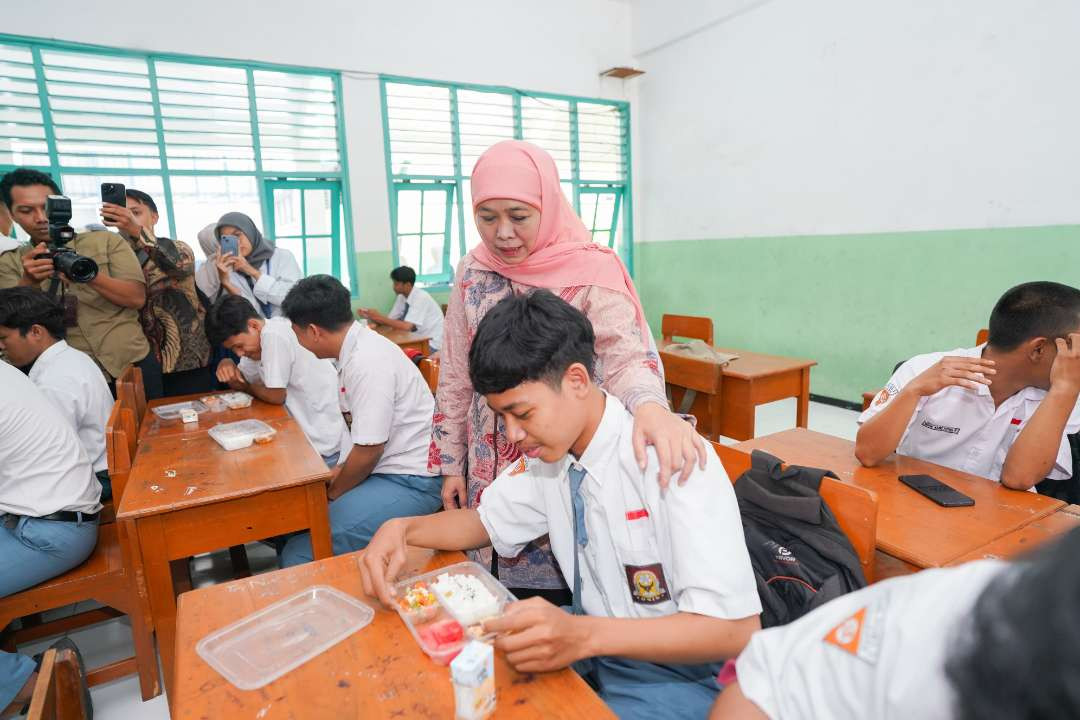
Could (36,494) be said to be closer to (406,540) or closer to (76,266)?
(76,266)

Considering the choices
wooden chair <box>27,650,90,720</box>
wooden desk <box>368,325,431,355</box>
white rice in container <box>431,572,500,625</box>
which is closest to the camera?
wooden chair <box>27,650,90,720</box>

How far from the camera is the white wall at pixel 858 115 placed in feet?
11.8

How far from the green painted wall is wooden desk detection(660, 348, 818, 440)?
1.54 meters

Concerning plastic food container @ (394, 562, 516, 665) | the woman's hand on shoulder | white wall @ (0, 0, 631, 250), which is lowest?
plastic food container @ (394, 562, 516, 665)

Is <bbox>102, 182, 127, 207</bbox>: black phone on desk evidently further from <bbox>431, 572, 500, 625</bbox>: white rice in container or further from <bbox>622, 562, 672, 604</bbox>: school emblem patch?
<bbox>622, 562, 672, 604</bbox>: school emblem patch

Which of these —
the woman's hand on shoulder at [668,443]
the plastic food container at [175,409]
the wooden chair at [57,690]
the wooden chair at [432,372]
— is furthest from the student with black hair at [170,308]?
the woman's hand on shoulder at [668,443]

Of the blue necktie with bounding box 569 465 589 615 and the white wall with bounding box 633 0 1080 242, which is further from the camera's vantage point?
the white wall with bounding box 633 0 1080 242

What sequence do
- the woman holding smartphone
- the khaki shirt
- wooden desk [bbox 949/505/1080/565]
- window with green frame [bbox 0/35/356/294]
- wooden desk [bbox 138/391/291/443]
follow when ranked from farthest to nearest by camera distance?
1. window with green frame [bbox 0/35/356/294]
2. the woman holding smartphone
3. the khaki shirt
4. wooden desk [bbox 138/391/291/443]
5. wooden desk [bbox 949/505/1080/565]

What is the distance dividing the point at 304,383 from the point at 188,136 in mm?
3188

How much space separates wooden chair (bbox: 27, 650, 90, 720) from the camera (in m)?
0.81

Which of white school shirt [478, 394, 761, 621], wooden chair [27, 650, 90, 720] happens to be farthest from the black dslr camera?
white school shirt [478, 394, 761, 621]

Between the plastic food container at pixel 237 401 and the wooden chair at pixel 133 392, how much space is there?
1.02ft

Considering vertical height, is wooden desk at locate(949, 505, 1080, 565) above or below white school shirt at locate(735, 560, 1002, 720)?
below

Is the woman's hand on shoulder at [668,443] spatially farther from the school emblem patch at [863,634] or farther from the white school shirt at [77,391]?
the white school shirt at [77,391]
